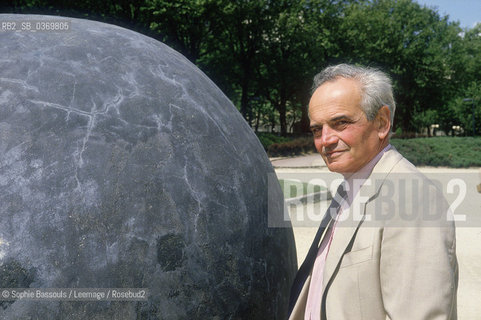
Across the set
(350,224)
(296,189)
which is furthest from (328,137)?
(296,189)

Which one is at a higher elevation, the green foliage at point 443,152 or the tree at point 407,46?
the tree at point 407,46

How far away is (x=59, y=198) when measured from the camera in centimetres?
195

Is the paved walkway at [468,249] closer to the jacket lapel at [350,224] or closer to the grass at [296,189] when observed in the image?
the grass at [296,189]

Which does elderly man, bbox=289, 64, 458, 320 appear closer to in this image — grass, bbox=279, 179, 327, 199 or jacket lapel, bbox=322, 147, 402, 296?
jacket lapel, bbox=322, 147, 402, 296

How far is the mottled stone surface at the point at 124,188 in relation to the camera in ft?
6.29

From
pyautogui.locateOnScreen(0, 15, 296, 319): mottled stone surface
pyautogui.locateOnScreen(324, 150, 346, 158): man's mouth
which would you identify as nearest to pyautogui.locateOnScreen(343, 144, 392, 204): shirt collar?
pyautogui.locateOnScreen(324, 150, 346, 158): man's mouth

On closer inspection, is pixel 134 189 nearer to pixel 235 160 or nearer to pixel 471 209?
pixel 235 160

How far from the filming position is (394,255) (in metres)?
1.73

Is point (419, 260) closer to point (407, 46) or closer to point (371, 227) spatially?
point (371, 227)

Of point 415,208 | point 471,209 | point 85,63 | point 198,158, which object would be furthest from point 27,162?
point 471,209

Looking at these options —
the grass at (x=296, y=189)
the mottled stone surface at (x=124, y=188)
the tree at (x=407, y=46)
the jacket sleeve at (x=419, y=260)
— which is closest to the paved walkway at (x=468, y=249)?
the grass at (x=296, y=189)

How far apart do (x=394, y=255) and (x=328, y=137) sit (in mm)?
609

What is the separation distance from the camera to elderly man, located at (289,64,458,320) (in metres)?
1.68

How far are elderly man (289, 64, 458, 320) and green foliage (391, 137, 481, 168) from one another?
23.4 meters
